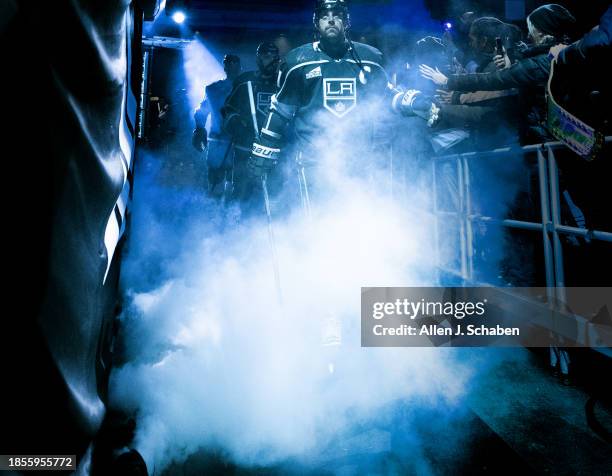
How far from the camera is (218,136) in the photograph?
7965mm

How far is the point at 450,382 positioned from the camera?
3.00m

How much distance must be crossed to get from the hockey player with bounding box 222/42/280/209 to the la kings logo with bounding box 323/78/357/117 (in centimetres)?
274

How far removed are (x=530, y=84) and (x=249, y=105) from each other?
4.73m

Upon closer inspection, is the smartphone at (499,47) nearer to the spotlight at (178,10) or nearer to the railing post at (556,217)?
the railing post at (556,217)

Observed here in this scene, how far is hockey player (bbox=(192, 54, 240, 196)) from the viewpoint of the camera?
7680 mm

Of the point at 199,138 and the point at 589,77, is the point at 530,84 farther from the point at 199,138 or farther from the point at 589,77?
the point at 199,138

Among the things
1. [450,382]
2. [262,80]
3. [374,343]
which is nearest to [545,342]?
[450,382]

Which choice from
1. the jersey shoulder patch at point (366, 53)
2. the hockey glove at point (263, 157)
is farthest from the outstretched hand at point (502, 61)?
the hockey glove at point (263, 157)

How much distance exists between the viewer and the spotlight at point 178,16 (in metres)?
9.96

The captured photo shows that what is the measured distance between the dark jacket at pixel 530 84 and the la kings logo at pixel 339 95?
57.7 inches

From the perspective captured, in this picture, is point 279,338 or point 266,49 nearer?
point 279,338

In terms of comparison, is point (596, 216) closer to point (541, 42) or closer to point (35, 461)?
point (541, 42)

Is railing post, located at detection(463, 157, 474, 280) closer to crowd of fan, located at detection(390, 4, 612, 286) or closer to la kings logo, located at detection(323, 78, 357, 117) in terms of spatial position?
crowd of fan, located at detection(390, 4, 612, 286)

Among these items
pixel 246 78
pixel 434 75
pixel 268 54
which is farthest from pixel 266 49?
pixel 434 75
